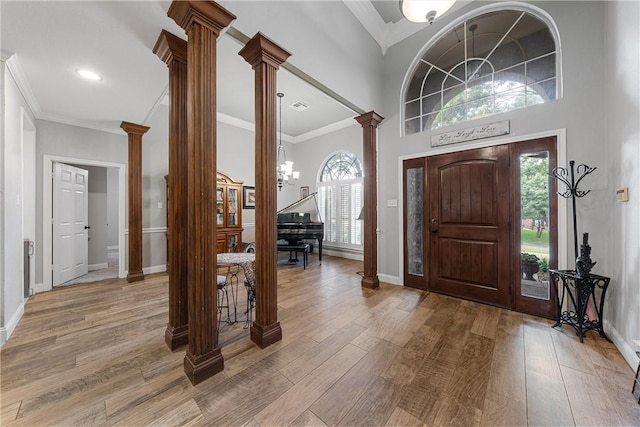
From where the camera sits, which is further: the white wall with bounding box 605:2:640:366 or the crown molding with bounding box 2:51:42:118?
the crown molding with bounding box 2:51:42:118

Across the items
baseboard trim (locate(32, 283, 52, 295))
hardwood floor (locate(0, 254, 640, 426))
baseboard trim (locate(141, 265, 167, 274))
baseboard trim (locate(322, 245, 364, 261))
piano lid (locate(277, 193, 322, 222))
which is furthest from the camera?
piano lid (locate(277, 193, 322, 222))

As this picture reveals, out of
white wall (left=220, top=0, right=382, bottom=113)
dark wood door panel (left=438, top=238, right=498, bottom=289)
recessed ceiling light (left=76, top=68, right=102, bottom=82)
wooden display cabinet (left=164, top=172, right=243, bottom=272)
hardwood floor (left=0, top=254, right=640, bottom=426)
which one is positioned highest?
white wall (left=220, top=0, right=382, bottom=113)

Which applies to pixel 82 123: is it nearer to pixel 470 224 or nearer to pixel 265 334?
pixel 265 334

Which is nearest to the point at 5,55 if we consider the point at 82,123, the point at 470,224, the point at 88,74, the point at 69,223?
the point at 88,74

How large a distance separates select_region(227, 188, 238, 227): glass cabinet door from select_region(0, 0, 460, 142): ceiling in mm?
1861

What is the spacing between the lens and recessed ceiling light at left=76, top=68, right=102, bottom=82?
8.66ft

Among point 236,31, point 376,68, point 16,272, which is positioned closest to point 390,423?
point 236,31

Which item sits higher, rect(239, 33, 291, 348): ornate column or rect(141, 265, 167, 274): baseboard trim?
rect(239, 33, 291, 348): ornate column

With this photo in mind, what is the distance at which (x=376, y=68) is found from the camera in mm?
3859

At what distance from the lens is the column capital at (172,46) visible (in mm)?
1982

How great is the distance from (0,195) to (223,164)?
371 centimetres

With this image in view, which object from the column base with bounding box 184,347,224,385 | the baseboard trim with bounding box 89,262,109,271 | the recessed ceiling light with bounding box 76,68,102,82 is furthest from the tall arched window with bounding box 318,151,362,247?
the baseboard trim with bounding box 89,262,109,271

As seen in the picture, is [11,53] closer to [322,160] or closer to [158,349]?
[158,349]

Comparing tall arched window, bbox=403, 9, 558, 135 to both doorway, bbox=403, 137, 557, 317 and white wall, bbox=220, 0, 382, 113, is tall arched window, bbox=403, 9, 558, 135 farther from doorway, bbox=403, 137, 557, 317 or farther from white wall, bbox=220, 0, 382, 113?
white wall, bbox=220, 0, 382, 113
